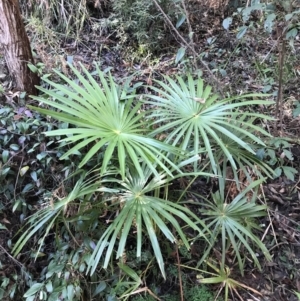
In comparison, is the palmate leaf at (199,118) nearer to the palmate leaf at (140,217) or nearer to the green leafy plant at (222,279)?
the palmate leaf at (140,217)

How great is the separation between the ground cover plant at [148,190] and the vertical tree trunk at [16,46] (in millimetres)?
93

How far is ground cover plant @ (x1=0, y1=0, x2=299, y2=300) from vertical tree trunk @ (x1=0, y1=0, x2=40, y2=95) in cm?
9

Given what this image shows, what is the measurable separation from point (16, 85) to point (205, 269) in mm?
1501

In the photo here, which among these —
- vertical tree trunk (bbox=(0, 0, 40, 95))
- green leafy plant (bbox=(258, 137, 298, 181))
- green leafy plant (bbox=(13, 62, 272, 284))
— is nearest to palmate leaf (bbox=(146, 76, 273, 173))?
green leafy plant (bbox=(13, 62, 272, 284))

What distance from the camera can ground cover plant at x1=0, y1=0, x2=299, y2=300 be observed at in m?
1.54

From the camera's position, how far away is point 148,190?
1589 millimetres

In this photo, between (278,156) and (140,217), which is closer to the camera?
(140,217)

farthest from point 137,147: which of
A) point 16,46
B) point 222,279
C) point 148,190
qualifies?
point 16,46

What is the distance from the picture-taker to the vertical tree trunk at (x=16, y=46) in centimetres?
202

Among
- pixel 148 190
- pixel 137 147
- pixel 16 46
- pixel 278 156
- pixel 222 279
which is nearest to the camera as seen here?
pixel 137 147

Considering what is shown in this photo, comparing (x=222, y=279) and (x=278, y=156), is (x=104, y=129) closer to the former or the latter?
(x=222, y=279)

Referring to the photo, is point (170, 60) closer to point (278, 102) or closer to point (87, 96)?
point (278, 102)

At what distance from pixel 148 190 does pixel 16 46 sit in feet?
3.86

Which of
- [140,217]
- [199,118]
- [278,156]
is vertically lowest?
[278,156]
